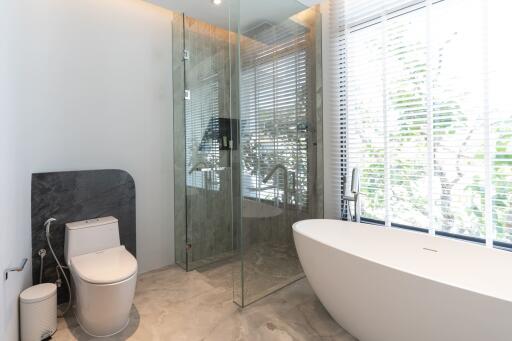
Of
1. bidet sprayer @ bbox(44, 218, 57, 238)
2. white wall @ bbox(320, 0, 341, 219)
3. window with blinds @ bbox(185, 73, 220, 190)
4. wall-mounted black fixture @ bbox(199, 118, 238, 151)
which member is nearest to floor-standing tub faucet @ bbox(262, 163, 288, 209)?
white wall @ bbox(320, 0, 341, 219)

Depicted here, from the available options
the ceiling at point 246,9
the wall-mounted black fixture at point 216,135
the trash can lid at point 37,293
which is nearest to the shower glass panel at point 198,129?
the wall-mounted black fixture at point 216,135

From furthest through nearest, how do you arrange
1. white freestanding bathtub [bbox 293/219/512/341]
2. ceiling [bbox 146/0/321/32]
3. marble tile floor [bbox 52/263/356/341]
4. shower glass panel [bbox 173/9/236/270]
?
1. shower glass panel [bbox 173/9/236/270]
2. ceiling [bbox 146/0/321/32]
3. marble tile floor [bbox 52/263/356/341]
4. white freestanding bathtub [bbox 293/219/512/341]

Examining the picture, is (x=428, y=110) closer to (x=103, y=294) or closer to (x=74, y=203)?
(x=103, y=294)

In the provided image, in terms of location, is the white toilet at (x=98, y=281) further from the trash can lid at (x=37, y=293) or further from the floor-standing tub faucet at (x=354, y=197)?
the floor-standing tub faucet at (x=354, y=197)

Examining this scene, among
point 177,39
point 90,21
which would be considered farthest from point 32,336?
point 177,39

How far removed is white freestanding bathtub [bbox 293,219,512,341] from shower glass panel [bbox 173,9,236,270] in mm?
1242

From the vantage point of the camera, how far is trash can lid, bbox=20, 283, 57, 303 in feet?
5.58

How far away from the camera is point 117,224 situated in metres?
2.31

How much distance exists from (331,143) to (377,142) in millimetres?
487

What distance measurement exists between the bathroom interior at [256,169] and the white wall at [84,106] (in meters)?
0.02

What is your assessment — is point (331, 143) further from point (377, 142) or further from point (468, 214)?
point (468, 214)

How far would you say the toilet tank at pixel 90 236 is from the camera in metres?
2.05

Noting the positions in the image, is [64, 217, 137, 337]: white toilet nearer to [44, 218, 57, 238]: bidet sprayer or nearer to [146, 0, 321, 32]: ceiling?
[44, 218, 57, 238]: bidet sprayer

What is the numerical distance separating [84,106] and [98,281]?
1.52m
